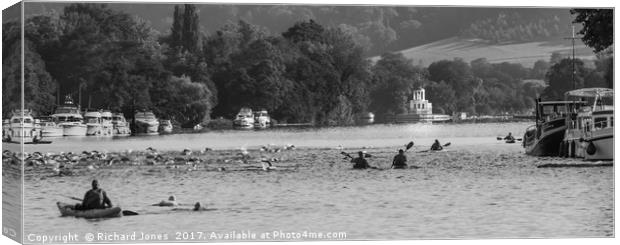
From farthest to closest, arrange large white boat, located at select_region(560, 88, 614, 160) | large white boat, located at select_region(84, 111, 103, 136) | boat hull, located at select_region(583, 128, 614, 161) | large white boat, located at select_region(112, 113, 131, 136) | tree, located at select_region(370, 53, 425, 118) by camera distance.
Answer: tree, located at select_region(370, 53, 425, 118), large white boat, located at select_region(560, 88, 614, 160), boat hull, located at select_region(583, 128, 614, 161), large white boat, located at select_region(112, 113, 131, 136), large white boat, located at select_region(84, 111, 103, 136)

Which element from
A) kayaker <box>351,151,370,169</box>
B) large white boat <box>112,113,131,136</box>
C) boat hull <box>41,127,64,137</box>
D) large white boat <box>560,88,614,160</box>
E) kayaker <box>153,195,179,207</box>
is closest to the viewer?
kayaker <box>153,195,179,207</box>

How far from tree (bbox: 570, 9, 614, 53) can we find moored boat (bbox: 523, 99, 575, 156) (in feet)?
4.46

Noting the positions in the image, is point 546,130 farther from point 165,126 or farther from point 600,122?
point 165,126

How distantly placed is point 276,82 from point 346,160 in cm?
167

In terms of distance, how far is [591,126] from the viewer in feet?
91.2

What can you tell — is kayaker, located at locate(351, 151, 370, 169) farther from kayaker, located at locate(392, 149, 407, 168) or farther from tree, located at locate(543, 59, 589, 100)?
tree, located at locate(543, 59, 589, 100)

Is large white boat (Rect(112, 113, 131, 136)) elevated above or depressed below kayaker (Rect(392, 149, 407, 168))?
above

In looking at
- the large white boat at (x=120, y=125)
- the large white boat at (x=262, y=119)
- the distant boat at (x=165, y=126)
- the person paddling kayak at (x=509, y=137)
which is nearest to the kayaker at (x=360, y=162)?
the large white boat at (x=262, y=119)

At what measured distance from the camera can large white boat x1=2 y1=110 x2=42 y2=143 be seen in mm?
25072

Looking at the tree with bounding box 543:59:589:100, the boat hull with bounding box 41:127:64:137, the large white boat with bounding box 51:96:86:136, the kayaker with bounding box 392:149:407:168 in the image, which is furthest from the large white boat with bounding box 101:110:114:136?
the tree with bounding box 543:59:589:100

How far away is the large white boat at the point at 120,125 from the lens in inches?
1052

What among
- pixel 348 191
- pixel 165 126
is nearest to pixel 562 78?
pixel 348 191

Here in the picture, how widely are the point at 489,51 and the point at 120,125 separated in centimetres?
576

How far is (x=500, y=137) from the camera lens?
2778 cm
